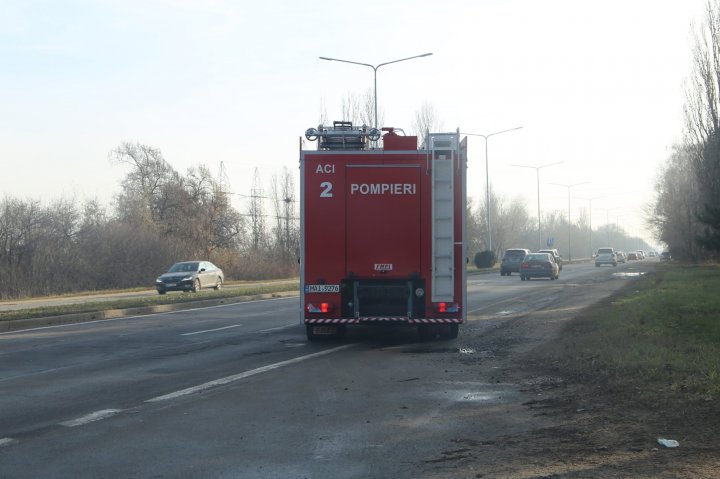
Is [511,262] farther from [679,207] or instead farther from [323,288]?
[323,288]

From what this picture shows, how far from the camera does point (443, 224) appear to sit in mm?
13141

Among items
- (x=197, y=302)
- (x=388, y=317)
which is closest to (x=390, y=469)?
(x=388, y=317)

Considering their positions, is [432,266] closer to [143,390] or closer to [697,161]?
[143,390]

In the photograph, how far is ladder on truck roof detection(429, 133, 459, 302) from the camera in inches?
517

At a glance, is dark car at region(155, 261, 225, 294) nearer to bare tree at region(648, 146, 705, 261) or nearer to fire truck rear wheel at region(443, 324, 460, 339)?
fire truck rear wheel at region(443, 324, 460, 339)

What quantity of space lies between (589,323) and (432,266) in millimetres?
4976

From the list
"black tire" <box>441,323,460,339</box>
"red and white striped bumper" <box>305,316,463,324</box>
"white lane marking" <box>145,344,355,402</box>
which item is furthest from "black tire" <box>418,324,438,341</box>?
"white lane marking" <box>145,344,355,402</box>

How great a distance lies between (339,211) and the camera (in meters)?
13.3

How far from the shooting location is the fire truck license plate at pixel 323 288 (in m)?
13.3

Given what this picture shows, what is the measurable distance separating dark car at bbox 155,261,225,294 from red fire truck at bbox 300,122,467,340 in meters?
23.6

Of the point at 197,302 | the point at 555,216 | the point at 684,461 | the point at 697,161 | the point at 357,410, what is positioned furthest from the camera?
the point at 555,216

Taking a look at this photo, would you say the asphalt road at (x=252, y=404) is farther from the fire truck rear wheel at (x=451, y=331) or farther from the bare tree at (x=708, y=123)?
the bare tree at (x=708, y=123)

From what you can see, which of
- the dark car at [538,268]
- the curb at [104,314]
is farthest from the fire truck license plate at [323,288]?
the dark car at [538,268]

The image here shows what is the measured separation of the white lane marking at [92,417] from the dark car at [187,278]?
27.8m
